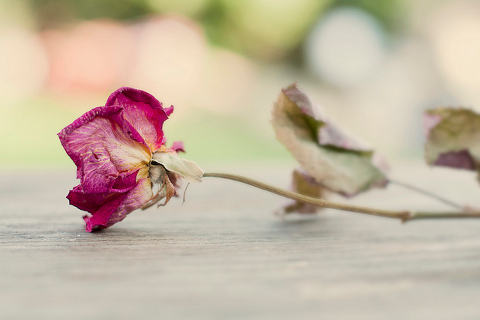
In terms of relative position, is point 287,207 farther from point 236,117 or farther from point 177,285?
point 236,117

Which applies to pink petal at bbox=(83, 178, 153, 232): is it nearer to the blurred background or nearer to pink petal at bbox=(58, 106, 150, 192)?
pink petal at bbox=(58, 106, 150, 192)

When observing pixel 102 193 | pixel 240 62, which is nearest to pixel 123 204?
pixel 102 193

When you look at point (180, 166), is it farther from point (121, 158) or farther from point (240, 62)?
point (240, 62)

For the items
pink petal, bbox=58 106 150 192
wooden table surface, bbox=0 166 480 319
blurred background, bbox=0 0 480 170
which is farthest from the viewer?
blurred background, bbox=0 0 480 170

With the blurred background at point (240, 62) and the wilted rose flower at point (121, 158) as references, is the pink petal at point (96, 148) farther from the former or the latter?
the blurred background at point (240, 62)

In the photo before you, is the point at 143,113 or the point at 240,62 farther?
the point at 240,62

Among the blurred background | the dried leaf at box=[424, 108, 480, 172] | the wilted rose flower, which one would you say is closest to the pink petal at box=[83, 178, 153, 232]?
the wilted rose flower

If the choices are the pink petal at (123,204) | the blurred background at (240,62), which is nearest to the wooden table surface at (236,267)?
the pink petal at (123,204)

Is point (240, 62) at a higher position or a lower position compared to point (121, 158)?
higher
